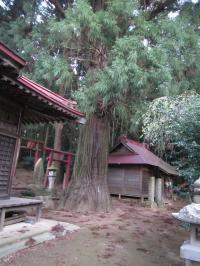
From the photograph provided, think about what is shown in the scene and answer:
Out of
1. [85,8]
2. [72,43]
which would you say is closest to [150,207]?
[72,43]

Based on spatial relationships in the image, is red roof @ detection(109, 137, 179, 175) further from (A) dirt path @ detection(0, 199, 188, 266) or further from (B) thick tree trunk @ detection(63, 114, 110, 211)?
(A) dirt path @ detection(0, 199, 188, 266)

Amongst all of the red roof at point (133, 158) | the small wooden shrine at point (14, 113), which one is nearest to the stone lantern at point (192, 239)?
the small wooden shrine at point (14, 113)

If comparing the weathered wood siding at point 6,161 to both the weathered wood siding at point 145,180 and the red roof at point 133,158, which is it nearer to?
the red roof at point 133,158

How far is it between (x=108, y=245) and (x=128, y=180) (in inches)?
419

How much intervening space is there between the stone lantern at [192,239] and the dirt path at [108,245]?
190 centimetres

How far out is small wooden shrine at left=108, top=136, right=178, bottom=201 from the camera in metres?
16.8

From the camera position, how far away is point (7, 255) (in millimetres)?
5340

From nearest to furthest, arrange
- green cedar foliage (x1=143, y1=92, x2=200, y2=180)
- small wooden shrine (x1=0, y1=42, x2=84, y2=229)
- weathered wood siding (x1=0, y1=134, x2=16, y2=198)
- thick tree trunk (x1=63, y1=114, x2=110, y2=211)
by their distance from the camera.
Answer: small wooden shrine (x1=0, y1=42, x2=84, y2=229), green cedar foliage (x1=143, y1=92, x2=200, y2=180), weathered wood siding (x1=0, y1=134, x2=16, y2=198), thick tree trunk (x1=63, y1=114, x2=110, y2=211)

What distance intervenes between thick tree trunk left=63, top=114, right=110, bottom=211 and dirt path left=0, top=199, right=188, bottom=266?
100 centimetres

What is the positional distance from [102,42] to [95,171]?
4.89 meters

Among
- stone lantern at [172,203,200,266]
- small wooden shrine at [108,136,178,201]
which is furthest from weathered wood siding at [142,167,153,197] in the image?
stone lantern at [172,203,200,266]

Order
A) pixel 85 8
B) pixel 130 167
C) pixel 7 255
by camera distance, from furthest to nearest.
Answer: pixel 130 167 < pixel 85 8 < pixel 7 255

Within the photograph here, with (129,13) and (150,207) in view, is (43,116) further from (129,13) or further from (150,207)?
(150,207)

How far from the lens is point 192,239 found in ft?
13.3
